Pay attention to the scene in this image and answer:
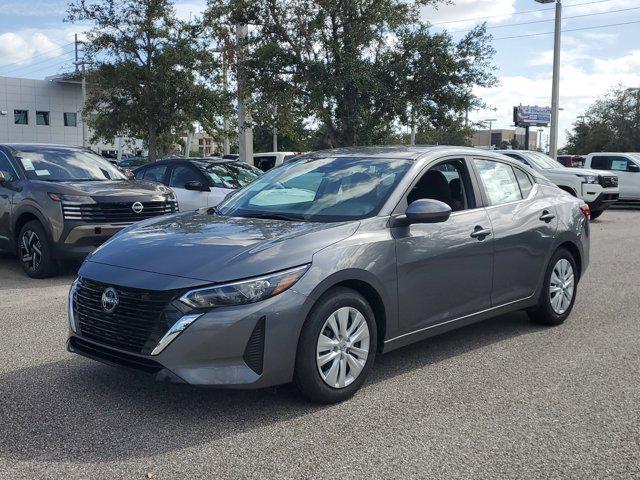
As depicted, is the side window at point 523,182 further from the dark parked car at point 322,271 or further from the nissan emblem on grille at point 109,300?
the nissan emblem on grille at point 109,300

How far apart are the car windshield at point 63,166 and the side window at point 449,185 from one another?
574 centimetres

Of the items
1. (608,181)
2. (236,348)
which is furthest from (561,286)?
(608,181)

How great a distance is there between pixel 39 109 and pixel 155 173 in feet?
162

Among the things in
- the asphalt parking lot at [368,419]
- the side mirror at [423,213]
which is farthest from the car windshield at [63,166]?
the side mirror at [423,213]

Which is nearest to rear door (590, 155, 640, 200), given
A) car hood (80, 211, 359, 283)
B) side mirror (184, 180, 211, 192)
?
side mirror (184, 180, 211, 192)

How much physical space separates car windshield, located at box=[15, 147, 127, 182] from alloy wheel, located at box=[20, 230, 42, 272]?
81 centimetres

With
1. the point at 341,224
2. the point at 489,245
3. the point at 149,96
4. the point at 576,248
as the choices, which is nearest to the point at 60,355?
the point at 341,224

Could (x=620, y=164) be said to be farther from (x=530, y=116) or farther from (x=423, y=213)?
(x=530, y=116)

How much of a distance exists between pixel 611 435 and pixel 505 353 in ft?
5.32

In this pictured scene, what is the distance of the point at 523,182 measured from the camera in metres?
6.14

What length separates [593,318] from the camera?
259 inches

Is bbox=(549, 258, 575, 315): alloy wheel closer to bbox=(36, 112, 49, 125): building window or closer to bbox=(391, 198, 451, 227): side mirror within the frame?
bbox=(391, 198, 451, 227): side mirror

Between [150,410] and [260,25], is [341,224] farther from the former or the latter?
[260,25]

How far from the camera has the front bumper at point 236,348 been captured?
12.3 feet
